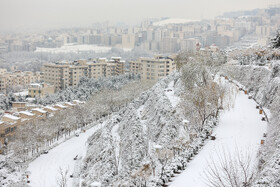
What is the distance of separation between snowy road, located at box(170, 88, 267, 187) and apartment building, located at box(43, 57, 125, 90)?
767 inches

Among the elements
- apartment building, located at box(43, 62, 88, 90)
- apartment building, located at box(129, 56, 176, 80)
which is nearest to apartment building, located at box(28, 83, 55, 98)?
apartment building, located at box(43, 62, 88, 90)

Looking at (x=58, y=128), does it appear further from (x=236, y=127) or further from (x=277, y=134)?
(x=277, y=134)

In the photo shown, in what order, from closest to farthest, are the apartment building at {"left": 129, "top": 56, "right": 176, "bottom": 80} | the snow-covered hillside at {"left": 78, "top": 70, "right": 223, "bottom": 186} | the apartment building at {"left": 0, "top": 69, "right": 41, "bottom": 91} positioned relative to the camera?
1. the snow-covered hillside at {"left": 78, "top": 70, "right": 223, "bottom": 186}
2. the apartment building at {"left": 129, "top": 56, "right": 176, "bottom": 80}
3. the apartment building at {"left": 0, "top": 69, "right": 41, "bottom": 91}

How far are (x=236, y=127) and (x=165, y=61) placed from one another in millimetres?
17255

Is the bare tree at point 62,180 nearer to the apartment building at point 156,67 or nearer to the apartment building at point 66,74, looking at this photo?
the apartment building at point 156,67

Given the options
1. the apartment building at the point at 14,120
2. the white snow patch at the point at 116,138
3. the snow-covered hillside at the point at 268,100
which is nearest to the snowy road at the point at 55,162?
the white snow patch at the point at 116,138

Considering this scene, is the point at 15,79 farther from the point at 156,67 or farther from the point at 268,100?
the point at 268,100

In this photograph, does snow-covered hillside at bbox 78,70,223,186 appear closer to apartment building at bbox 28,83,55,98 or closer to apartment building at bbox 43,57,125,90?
apartment building at bbox 28,83,55,98

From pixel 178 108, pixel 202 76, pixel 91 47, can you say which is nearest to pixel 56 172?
pixel 178 108

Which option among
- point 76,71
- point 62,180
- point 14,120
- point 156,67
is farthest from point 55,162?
point 76,71

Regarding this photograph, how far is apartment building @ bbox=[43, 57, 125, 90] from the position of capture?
27.4m

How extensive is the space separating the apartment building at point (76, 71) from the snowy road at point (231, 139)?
19.5 meters

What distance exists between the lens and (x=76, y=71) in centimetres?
2742

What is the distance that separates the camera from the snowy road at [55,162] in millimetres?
9211
